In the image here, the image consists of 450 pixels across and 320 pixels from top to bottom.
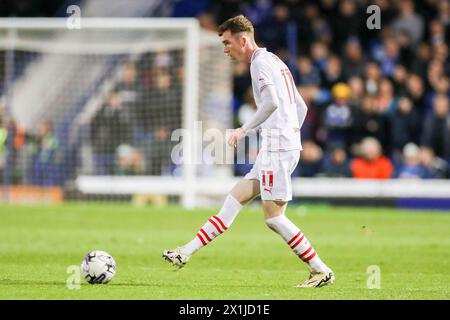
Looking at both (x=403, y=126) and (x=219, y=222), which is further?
(x=403, y=126)

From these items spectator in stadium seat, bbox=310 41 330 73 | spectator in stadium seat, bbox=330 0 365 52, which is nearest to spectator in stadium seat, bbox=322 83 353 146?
spectator in stadium seat, bbox=310 41 330 73

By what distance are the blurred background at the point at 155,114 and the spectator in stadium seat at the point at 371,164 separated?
0.02 m

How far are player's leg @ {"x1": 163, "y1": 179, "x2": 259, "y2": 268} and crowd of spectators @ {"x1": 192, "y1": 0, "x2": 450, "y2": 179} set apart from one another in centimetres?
1191

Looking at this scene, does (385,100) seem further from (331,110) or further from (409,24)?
(409,24)

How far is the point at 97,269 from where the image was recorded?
9.32m

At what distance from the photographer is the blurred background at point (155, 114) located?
21.4 m

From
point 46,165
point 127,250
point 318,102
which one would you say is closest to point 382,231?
point 127,250

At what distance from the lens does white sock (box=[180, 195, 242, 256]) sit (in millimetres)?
9453

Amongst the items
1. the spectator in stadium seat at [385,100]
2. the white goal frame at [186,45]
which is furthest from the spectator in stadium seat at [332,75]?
the white goal frame at [186,45]

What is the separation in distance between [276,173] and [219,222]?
0.71 metres

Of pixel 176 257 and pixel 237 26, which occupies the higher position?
pixel 237 26

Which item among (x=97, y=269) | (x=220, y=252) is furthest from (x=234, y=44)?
(x=220, y=252)
